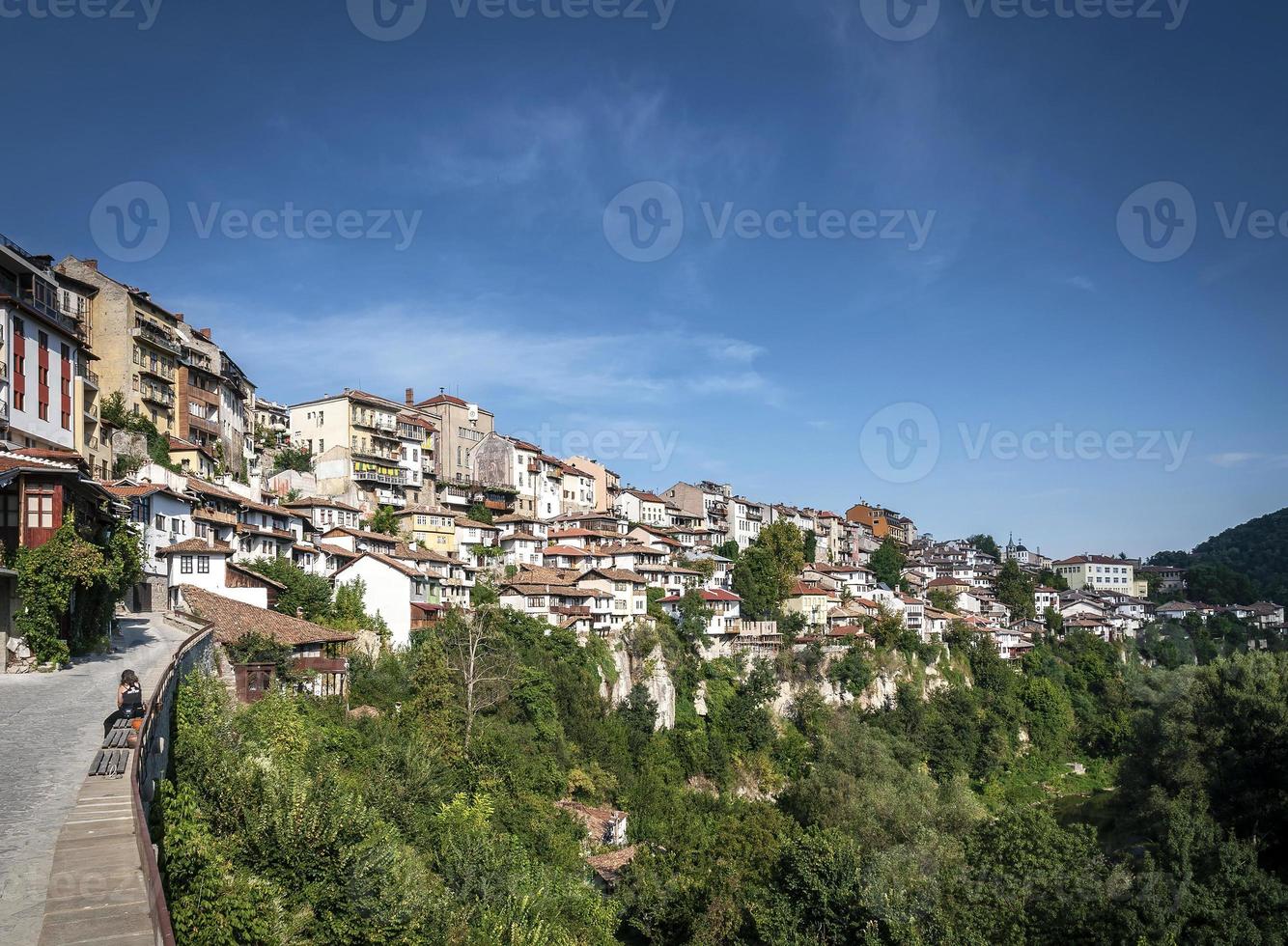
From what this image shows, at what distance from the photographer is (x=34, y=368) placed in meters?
31.3

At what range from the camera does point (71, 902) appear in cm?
775

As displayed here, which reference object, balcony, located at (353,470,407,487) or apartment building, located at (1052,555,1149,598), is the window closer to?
balcony, located at (353,470,407,487)

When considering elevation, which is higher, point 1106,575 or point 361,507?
point 361,507

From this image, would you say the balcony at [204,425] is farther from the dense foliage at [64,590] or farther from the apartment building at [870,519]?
the apartment building at [870,519]

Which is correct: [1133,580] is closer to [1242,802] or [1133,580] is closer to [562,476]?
[562,476]

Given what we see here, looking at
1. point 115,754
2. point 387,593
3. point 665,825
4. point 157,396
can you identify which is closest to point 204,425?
point 157,396

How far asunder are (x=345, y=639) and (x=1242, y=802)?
35.6 meters

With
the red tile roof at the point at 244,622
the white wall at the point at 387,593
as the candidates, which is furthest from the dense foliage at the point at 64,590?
the white wall at the point at 387,593

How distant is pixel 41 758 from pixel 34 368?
79.7ft

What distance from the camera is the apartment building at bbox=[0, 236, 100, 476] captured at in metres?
29.4

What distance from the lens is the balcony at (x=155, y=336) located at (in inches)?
2115

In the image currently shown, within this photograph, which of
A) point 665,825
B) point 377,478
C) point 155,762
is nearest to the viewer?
point 155,762

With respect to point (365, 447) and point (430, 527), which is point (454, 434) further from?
point (430, 527)

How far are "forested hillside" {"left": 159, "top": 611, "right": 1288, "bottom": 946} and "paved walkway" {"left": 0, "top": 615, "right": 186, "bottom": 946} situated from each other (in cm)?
139
